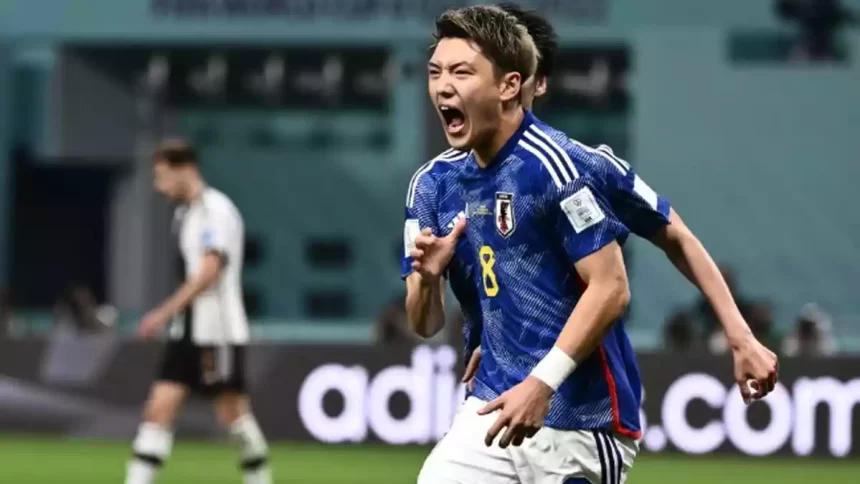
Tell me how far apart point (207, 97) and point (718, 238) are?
7.22 m

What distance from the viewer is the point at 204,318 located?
10.0 metres

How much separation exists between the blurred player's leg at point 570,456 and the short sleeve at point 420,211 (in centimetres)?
58

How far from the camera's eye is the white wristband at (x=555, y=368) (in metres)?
4.55

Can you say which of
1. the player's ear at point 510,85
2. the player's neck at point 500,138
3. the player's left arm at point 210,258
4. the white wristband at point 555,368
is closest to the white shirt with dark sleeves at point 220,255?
the player's left arm at point 210,258

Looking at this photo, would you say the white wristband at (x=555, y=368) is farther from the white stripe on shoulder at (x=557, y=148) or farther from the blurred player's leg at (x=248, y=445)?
the blurred player's leg at (x=248, y=445)

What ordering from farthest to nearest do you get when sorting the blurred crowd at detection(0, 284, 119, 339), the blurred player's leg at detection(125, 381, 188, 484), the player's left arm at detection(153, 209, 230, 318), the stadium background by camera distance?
the blurred crowd at detection(0, 284, 119, 339) → the stadium background → the player's left arm at detection(153, 209, 230, 318) → the blurred player's leg at detection(125, 381, 188, 484)

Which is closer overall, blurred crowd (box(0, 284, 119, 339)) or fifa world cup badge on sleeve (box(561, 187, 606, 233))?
fifa world cup badge on sleeve (box(561, 187, 606, 233))

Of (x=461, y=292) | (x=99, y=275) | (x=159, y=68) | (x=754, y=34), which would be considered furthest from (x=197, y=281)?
(x=99, y=275)

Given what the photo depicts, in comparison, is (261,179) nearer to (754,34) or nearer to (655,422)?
(754,34)

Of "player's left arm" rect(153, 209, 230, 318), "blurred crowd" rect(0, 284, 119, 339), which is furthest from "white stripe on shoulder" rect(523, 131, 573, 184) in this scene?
"blurred crowd" rect(0, 284, 119, 339)

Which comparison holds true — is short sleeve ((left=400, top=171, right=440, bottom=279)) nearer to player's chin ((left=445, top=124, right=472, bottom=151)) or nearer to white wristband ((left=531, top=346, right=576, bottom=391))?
player's chin ((left=445, top=124, right=472, bottom=151))

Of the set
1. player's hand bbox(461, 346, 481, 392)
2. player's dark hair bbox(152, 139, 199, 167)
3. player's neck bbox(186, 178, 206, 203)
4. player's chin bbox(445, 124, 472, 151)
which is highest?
player's dark hair bbox(152, 139, 199, 167)

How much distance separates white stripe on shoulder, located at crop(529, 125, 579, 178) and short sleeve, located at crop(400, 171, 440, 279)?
0.37 meters

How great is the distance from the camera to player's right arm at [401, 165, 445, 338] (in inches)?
195
